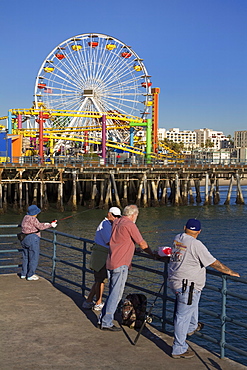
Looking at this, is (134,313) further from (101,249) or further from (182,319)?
(182,319)

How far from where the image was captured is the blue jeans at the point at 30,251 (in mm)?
8195

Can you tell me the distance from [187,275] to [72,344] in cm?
149

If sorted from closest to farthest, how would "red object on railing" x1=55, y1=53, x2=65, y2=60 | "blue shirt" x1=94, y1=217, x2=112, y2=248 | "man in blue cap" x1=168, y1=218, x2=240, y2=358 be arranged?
"man in blue cap" x1=168, y1=218, x2=240, y2=358 < "blue shirt" x1=94, y1=217, x2=112, y2=248 < "red object on railing" x1=55, y1=53, x2=65, y2=60

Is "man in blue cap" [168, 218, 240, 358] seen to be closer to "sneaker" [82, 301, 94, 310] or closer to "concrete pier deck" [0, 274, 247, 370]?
"concrete pier deck" [0, 274, 247, 370]

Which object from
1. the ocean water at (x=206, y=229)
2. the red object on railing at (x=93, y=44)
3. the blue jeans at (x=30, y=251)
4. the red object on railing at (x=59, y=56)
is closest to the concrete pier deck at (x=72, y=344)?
the blue jeans at (x=30, y=251)

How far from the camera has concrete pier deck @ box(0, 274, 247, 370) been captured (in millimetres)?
4930

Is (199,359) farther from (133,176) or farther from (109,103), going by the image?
(109,103)

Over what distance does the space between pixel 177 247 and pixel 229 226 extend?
25.1m

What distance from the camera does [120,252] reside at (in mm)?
5840

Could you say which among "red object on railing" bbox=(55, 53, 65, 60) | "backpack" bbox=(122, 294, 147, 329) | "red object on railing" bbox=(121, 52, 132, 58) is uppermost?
"red object on railing" bbox=(121, 52, 132, 58)

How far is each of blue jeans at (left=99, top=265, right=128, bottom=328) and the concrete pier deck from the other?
15cm

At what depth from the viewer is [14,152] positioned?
44.4 m

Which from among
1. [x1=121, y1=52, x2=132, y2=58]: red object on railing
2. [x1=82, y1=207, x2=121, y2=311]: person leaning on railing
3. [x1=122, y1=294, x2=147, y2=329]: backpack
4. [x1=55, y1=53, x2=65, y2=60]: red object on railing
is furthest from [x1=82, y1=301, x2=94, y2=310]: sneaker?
[x1=121, y1=52, x2=132, y2=58]: red object on railing

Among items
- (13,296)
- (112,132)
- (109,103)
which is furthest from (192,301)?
(112,132)
